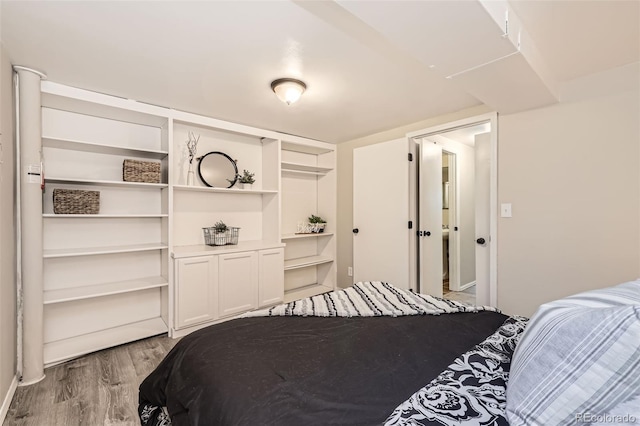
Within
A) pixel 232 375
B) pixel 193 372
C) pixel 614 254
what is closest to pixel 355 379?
pixel 232 375

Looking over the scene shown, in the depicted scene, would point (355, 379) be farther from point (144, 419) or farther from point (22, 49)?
point (22, 49)

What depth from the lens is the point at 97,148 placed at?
2.62 meters

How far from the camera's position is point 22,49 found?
1.86 m

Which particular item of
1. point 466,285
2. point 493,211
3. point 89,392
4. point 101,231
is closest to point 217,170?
point 101,231

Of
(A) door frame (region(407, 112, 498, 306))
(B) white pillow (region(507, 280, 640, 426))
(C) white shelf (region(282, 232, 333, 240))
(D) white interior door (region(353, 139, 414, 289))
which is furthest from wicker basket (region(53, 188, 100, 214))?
(A) door frame (region(407, 112, 498, 306))

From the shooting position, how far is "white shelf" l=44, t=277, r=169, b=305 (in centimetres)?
234

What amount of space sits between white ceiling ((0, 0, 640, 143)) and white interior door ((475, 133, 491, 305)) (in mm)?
811

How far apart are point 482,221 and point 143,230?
140 inches

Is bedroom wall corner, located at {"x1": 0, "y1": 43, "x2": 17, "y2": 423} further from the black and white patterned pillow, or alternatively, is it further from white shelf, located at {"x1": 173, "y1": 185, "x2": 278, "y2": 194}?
the black and white patterned pillow

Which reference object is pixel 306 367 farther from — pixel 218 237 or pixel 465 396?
pixel 218 237

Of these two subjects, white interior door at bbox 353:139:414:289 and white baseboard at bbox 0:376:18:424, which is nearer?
white baseboard at bbox 0:376:18:424

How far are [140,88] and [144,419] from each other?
243cm

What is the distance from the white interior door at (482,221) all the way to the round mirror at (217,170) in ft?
9.25

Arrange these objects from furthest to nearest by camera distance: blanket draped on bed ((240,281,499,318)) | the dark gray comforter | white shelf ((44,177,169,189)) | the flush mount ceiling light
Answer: white shelf ((44,177,169,189))
the flush mount ceiling light
blanket draped on bed ((240,281,499,318))
the dark gray comforter
